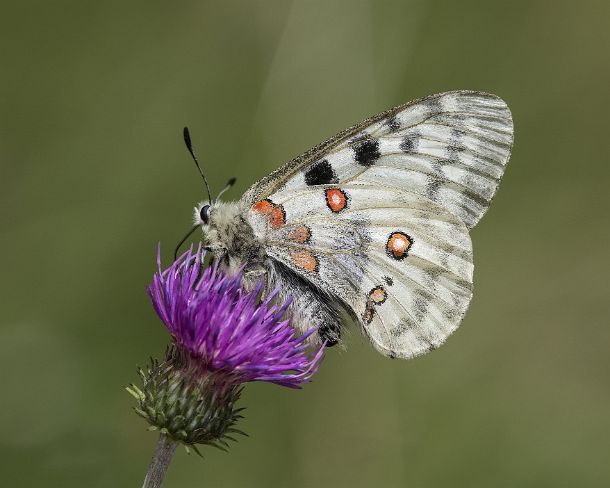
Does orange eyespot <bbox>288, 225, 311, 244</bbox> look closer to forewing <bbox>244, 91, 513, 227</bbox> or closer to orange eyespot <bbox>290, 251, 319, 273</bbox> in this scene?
orange eyespot <bbox>290, 251, 319, 273</bbox>

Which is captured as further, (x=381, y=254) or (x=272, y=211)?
(x=381, y=254)

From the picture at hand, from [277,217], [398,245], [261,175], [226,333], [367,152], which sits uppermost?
[261,175]

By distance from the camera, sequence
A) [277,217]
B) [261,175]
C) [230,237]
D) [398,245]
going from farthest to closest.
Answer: [261,175] → [398,245] → [277,217] → [230,237]

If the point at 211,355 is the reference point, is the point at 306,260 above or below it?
above

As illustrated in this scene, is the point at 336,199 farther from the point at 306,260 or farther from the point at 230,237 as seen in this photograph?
the point at 230,237

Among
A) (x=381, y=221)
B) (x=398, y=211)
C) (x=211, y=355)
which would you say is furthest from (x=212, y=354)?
(x=398, y=211)

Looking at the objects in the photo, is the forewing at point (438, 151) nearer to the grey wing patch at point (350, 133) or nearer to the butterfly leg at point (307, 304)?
the grey wing patch at point (350, 133)

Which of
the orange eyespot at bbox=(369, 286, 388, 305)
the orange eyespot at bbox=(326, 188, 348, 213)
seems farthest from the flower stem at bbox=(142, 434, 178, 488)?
the orange eyespot at bbox=(326, 188, 348, 213)

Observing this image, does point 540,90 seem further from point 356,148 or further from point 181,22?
point 356,148
